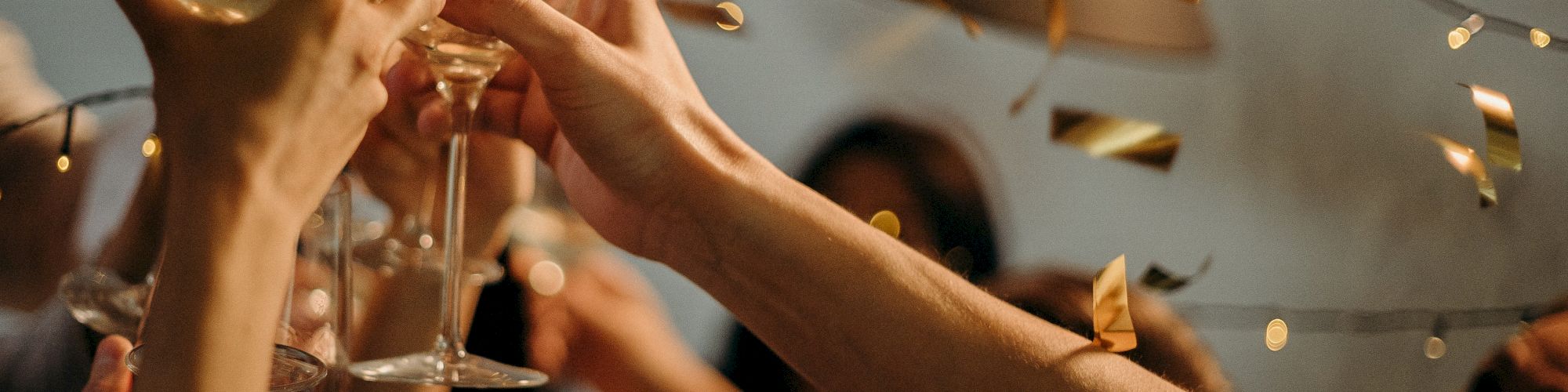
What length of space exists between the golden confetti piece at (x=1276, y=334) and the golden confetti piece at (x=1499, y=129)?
0.28 m

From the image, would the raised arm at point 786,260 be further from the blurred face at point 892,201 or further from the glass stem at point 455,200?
the blurred face at point 892,201

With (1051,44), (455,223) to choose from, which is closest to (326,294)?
(455,223)

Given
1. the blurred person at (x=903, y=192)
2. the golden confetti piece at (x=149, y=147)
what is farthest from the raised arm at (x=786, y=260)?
the blurred person at (x=903, y=192)

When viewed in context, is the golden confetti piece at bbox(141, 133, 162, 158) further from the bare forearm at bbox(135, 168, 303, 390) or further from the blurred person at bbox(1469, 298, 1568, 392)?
the blurred person at bbox(1469, 298, 1568, 392)

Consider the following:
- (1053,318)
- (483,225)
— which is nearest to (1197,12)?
(1053,318)

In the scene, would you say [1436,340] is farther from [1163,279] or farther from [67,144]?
[67,144]

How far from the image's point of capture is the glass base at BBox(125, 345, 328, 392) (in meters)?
0.43

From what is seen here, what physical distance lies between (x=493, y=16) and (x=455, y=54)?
5cm

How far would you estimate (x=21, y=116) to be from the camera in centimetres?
54

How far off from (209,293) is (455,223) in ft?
0.63

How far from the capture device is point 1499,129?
3.61 feet

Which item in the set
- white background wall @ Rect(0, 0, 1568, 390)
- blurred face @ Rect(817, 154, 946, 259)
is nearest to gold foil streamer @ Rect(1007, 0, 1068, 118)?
white background wall @ Rect(0, 0, 1568, 390)

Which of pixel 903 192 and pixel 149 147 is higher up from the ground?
pixel 149 147

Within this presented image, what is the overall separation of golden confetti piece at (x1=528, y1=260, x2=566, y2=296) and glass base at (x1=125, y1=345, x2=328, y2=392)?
484 mm
